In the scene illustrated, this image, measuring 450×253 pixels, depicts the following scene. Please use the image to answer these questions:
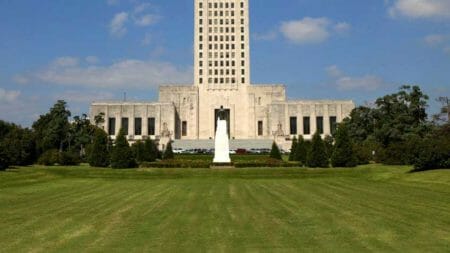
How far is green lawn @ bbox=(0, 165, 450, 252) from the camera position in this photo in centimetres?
1050

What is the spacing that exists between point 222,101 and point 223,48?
35.9ft

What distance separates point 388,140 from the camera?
62656 millimetres

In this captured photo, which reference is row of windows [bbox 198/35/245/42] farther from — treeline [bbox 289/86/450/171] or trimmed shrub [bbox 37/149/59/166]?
trimmed shrub [bbox 37/149/59/166]

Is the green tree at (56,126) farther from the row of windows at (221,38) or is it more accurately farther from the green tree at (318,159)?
the row of windows at (221,38)

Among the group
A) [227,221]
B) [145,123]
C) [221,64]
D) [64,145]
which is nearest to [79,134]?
[64,145]

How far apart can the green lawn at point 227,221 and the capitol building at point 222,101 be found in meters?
82.6

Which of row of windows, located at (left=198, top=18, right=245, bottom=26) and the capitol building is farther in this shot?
row of windows, located at (left=198, top=18, right=245, bottom=26)

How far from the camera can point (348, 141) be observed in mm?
43719

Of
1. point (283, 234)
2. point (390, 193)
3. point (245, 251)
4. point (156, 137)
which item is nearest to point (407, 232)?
point (283, 234)

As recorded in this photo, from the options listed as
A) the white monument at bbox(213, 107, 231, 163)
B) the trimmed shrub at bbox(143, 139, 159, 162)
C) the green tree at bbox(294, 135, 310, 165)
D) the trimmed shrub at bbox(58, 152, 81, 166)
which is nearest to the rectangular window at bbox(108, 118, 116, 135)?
the trimmed shrub at bbox(143, 139, 159, 162)

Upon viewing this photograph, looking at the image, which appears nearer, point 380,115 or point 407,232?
point 407,232

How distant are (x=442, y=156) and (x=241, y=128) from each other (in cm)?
7776

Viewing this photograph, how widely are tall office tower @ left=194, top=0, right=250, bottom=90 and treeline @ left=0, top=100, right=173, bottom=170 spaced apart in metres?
36.5

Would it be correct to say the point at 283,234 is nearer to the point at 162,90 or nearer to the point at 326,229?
the point at 326,229
